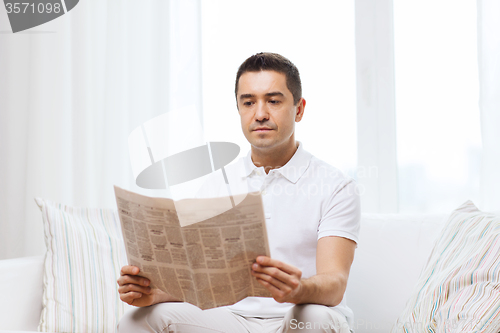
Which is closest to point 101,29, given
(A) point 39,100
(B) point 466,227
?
(A) point 39,100

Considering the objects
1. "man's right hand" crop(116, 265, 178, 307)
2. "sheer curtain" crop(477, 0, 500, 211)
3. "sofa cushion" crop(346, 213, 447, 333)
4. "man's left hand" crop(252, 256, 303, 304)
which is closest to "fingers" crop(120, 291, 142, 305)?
"man's right hand" crop(116, 265, 178, 307)

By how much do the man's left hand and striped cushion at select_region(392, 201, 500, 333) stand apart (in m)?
0.39

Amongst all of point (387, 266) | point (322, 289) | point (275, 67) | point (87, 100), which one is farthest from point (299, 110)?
point (87, 100)

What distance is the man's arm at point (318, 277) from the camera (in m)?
0.86

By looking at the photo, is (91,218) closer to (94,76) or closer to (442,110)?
(94,76)

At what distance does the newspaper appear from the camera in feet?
2.74

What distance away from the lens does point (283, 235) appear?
4.08 feet

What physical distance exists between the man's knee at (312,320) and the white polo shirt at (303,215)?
20cm

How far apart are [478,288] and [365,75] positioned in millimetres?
1217

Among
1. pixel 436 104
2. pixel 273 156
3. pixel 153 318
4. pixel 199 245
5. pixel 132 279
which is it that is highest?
pixel 436 104

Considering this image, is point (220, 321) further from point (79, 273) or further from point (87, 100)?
point (87, 100)

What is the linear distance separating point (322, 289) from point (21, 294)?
3.48ft

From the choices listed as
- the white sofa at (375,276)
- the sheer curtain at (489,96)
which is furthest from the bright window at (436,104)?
the white sofa at (375,276)

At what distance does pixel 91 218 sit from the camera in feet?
5.55
